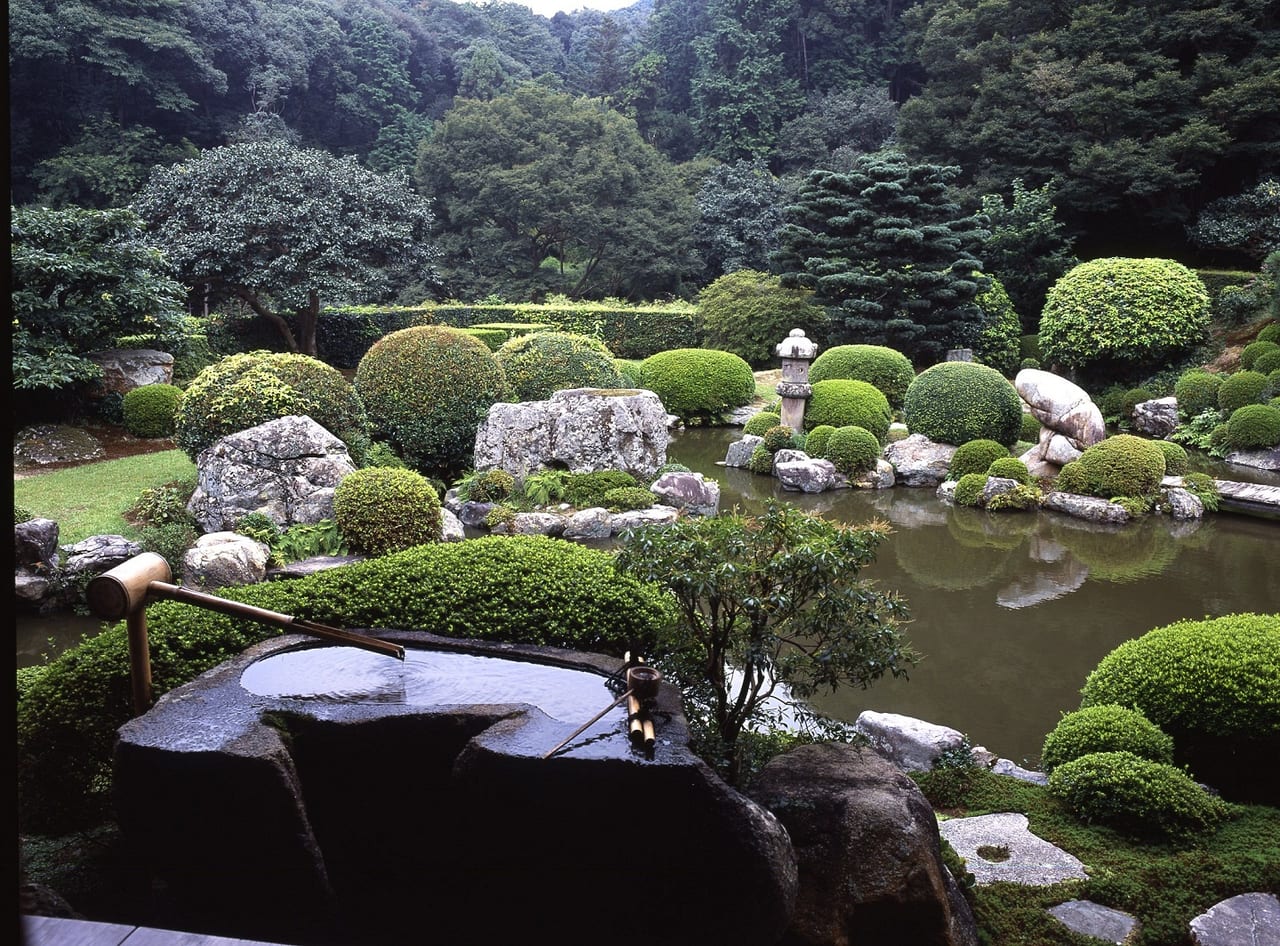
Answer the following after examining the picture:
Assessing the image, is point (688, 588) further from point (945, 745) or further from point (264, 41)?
point (264, 41)

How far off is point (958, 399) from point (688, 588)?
11627 millimetres

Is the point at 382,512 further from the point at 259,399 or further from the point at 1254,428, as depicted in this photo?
the point at 1254,428

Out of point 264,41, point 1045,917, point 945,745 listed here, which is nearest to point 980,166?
point 264,41

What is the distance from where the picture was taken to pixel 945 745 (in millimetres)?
5281

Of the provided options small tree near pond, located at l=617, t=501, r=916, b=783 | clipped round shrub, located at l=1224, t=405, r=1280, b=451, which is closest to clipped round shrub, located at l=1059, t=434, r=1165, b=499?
clipped round shrub, located at l=1224, t=405, r=1280, b=451

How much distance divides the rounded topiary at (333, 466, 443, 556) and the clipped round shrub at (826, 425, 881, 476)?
6809mm

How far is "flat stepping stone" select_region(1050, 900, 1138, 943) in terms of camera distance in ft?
11.4

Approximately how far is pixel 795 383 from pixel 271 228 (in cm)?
1066

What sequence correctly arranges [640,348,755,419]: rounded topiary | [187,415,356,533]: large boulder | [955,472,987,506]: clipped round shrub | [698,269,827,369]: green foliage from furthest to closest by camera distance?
[698,269,827,369]: green foliage
[640,348,755,419]: rounded topiary
[955,472,987,506]: clipped round shrub
[187,415,356,533]: large boulder

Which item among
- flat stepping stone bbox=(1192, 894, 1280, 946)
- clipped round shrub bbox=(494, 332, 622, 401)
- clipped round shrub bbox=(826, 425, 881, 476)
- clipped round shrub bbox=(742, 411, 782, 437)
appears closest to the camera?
flat stepping stone bbox=(1192, 894, 1280, 946)

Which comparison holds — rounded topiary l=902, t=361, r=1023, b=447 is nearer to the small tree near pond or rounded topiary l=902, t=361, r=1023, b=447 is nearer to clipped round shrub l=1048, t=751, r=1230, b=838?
clipped round shrub l=1048, t=751, r=1230, b=838

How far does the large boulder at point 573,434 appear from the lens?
455 inches

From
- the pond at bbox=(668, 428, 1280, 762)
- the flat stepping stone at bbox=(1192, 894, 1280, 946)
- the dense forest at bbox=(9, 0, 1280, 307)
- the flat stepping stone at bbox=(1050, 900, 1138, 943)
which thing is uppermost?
the dense forest at bbox=(9, 0, 1280, 307)

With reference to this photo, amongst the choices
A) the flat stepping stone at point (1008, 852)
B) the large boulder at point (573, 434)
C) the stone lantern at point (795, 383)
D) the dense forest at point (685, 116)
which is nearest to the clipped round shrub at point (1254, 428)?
the stone lantern at point (795, 383)
